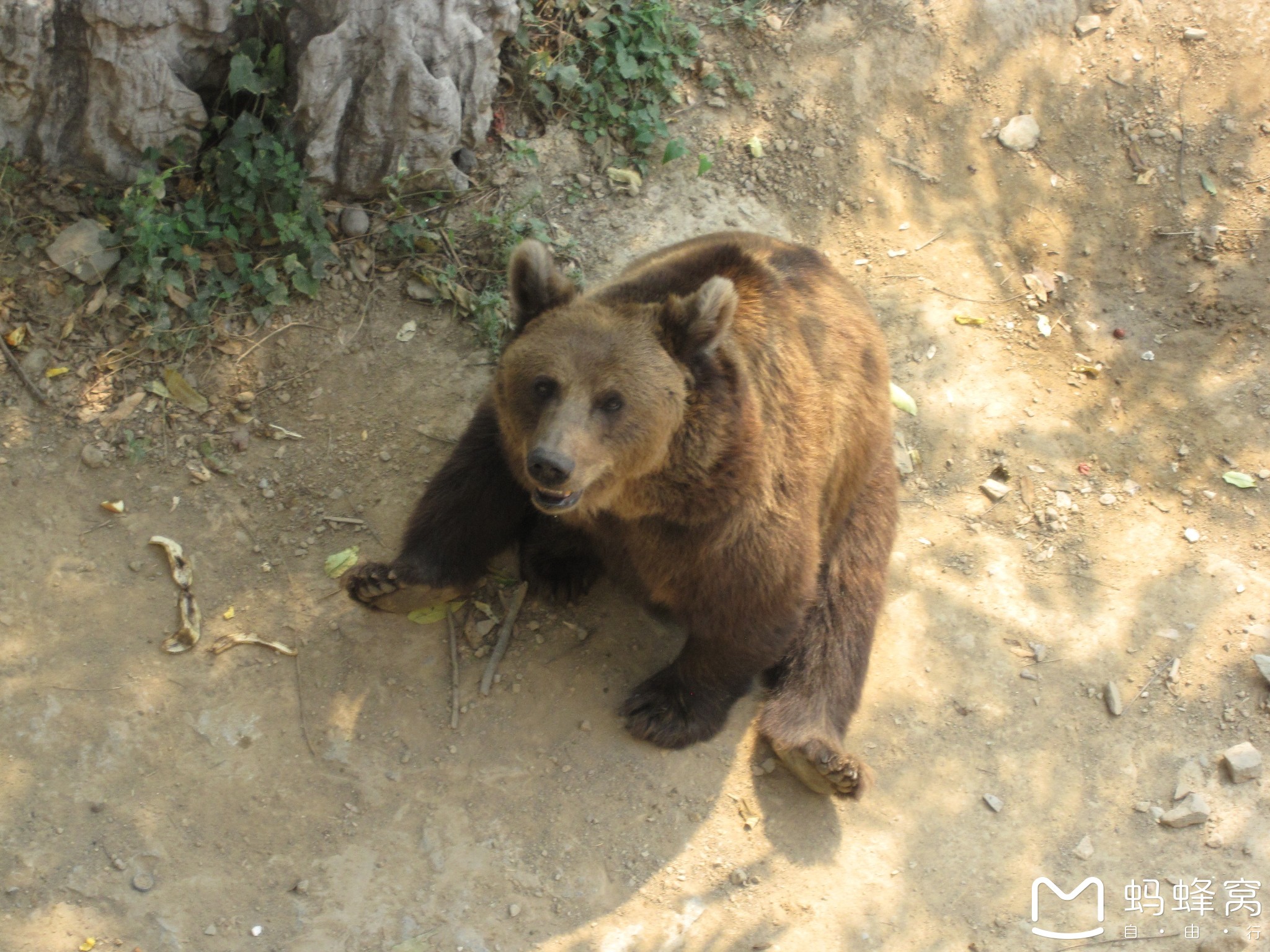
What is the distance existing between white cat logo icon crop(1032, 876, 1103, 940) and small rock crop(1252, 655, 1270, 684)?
1445mm

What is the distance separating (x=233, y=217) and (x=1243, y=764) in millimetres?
5671

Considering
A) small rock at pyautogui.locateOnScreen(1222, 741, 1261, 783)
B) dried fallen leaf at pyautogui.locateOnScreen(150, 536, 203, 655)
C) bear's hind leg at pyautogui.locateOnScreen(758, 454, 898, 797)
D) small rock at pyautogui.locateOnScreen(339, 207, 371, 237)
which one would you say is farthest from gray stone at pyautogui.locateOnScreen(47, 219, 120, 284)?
small rock at pyautogui.locateOnScreen(1222, 741, 1261, 783)

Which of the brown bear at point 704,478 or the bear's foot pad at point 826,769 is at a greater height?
the brown bear at point 704,478

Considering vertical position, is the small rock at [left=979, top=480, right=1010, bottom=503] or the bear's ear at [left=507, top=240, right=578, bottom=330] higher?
the bear's ear at [left=507, top=240, right=578, bottom=330]

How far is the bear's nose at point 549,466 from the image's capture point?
13.0 feet

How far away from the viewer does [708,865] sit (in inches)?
189

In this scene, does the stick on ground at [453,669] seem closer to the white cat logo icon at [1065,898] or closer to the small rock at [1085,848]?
the white cat logo icon at [1065,898]

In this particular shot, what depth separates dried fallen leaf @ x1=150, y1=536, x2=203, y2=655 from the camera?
16.4 ft

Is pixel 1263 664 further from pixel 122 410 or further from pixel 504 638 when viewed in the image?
pixel 122 410

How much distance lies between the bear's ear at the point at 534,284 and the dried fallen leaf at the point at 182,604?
2.04 metres

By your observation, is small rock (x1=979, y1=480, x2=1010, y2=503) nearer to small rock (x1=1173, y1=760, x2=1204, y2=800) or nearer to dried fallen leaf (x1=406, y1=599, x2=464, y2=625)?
small rock (x1=1173, y1=760, x2=1204, y2=800)

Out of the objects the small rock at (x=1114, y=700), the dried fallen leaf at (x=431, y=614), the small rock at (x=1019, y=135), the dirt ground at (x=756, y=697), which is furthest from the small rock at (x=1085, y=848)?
the small rock at (x=1019, y=135)

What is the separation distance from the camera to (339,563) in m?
5.43

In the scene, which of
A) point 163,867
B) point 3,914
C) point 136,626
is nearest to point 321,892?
point 163,867
